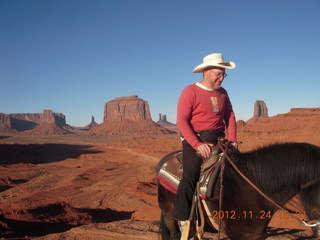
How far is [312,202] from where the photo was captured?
6.63 ft

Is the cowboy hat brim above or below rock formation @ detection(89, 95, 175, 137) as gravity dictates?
below

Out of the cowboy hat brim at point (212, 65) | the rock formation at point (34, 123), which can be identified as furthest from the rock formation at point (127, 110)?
the cowboy hat brim at point (212, 65)

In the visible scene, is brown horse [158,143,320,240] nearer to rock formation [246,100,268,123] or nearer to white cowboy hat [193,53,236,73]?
white cowboy hat [193,53,236,73]

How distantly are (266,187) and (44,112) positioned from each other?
16475cm

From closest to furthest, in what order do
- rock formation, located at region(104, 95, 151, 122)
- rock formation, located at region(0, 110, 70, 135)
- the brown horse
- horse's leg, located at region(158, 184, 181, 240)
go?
the brown horse
horse's leg, located at region(158, 184, 181, 240)
rock formation, located at region(0, 110, 70, 135)
rock formation, located at region(104, 95, 151, 122)

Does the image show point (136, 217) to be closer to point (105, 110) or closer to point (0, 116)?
point (105, 110)

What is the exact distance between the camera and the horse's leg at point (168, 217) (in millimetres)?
3266

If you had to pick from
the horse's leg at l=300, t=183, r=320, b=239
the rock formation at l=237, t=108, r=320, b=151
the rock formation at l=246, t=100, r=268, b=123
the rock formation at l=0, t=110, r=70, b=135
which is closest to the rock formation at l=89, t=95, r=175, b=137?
the rock formation at l=0, t=110, r=70, b=135

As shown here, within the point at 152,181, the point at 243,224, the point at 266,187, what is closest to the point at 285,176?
the point at 266,187

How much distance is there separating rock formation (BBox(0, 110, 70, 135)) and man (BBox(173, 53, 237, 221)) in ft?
405

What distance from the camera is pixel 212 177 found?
2.52m

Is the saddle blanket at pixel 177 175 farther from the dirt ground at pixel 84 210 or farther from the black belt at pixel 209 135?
the dirt ground at pixel 84 210

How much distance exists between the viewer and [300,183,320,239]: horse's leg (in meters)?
1.96

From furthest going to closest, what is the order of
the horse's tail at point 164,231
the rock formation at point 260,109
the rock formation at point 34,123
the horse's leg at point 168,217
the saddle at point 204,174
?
the rock formation at point 34,123 < the rock formation at point 260,109 < the horse's tail at point 164,231 < the horse's leg at point 168,217 < the saddle at point 204,174
